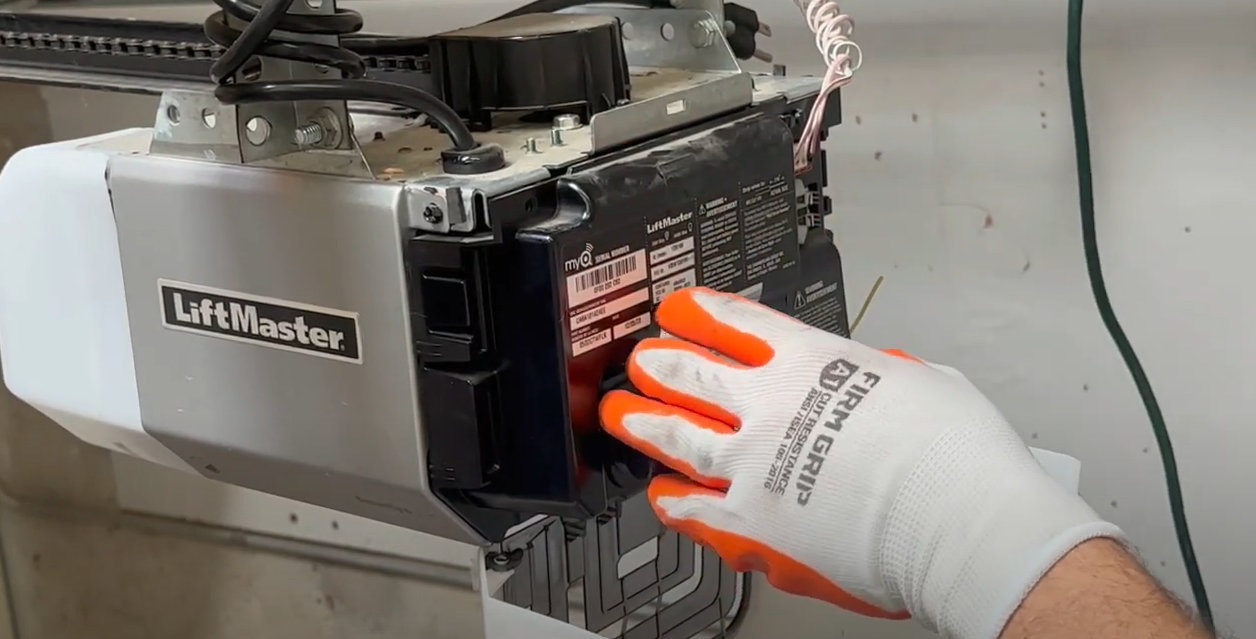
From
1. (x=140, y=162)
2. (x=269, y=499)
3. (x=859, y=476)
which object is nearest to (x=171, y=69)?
(x=140, y=162)

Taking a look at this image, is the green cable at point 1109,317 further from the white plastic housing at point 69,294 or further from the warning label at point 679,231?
the white plastic housing at point 69,294

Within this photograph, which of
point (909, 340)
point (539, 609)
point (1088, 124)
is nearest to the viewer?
point (539, 609)

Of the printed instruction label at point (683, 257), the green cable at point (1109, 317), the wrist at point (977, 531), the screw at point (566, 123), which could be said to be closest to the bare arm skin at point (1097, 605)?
the wrist at point (977, 531)

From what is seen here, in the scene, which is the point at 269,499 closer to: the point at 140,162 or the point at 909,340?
the point at 909,340

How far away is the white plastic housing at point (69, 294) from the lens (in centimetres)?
73

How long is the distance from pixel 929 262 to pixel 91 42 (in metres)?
0.70

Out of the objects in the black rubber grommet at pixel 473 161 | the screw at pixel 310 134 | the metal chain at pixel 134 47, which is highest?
the metal chain at pixel 134 47

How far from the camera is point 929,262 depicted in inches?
43.8

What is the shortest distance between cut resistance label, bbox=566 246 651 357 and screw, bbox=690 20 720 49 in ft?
0.65

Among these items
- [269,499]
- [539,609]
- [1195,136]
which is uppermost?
[1195,136]

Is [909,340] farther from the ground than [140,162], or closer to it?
closer to it

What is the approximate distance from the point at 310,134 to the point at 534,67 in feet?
0.41

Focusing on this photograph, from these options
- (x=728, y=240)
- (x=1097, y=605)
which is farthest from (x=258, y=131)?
(x=1097, y=605)

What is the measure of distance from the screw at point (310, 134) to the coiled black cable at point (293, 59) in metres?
0.03
